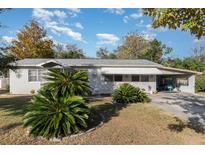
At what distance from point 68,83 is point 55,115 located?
75.0 inches

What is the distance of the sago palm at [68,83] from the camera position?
1141 centimetres

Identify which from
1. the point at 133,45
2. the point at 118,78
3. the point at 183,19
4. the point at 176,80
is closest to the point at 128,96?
the point at 118,78

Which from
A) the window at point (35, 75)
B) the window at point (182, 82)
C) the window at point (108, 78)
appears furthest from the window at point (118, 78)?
the window at point (182, 82)

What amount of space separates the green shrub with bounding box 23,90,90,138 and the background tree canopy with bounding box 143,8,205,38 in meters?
4.69

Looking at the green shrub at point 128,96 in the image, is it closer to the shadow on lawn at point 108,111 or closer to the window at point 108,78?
the shadow on lawn at point 108,111

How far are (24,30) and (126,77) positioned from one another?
22.5 metres

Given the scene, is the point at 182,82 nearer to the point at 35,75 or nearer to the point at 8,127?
the point at 35,75

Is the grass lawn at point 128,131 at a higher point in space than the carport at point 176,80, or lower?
lower

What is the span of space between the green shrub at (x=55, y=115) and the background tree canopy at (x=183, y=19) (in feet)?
15.4

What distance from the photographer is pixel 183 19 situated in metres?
→ 7.88

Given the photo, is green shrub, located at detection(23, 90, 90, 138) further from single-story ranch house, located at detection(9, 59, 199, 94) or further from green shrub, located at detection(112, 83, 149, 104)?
single-story ranch house, located at detection(9, 59, 199, 94)

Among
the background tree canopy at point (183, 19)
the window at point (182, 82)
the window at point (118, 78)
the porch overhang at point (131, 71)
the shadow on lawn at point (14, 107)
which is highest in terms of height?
the background tree canopy at point (183, 19)

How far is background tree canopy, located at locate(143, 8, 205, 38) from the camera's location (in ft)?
24.3
